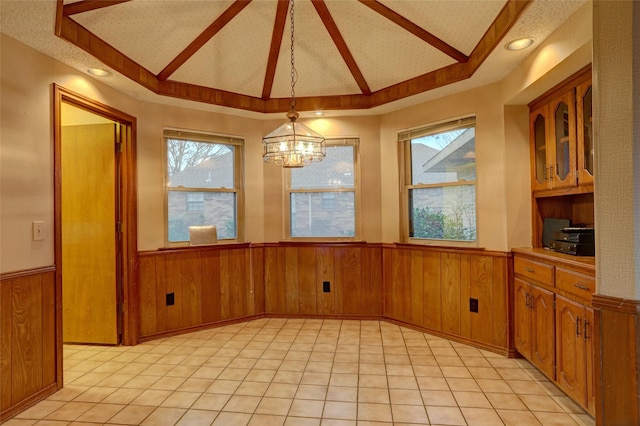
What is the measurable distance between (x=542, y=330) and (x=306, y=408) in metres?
1.73

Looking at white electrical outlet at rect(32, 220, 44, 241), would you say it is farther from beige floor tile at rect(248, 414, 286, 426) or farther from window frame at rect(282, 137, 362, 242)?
window frame at rect(282, 137, 362, 242)

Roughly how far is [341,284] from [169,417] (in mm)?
2371

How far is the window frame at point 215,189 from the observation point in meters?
3.78

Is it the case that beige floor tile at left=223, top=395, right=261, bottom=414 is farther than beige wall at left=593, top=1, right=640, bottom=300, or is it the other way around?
beige floor tile at left=223, top=395, right=261, bottom=414

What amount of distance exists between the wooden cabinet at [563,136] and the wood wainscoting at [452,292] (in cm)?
79

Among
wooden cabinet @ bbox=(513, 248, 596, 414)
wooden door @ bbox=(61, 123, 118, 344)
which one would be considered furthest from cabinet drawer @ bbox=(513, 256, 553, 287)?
wooden door @ bbox=(61, 123, 118, 344)

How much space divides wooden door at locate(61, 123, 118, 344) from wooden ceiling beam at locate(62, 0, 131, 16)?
1272 mm

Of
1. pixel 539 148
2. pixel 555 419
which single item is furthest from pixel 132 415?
pixel 539 148

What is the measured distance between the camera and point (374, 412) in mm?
2240

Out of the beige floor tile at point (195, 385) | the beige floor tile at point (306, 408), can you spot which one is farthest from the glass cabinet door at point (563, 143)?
the beige floor tile at point (195, 385)

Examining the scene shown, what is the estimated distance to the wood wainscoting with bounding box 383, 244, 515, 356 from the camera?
317cm

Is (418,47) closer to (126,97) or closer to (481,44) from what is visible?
(481,44)

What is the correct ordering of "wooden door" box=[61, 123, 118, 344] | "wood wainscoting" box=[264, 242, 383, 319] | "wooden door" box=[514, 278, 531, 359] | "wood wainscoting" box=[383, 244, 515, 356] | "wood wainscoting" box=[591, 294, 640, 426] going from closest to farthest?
"wood wainscoting" box=[591, 294, 640, 426] < "wooden door" box=[514, 278, 531, 359] < "wood wainscoting" box=[383, 244, 515, 356] < "wooden door" box=[61, 123, 118, 344] < "wood wainscoting" box=[264, 242, 383, 319]

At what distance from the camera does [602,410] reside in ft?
5.80
